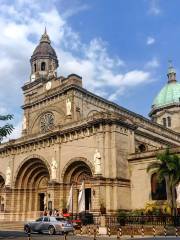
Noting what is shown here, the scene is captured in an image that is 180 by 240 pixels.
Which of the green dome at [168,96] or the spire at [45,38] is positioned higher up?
the spire at [45,38]

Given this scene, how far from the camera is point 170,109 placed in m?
75.1

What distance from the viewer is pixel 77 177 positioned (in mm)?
43938

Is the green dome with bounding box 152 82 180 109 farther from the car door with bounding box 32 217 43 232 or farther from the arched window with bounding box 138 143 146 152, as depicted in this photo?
the car door with bounding box 32 217 43 232

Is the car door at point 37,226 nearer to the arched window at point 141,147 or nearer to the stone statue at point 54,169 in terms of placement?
the stone statue at point 54,169

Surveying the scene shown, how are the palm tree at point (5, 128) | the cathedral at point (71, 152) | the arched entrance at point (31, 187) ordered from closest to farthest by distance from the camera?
the palm tree at point (5, 128) < the cathedral at point (71, 152) < the arched entrance at point (31, 187)

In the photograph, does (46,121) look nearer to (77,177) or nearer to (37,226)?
(77,177)

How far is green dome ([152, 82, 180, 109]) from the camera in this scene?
7581 centimetres

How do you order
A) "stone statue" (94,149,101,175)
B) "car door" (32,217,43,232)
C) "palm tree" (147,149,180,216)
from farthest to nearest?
1. "stone statue" (94,149,101,175)
2. "palm tree" (147,149,180,216)
3. "car door" (32,217,43,232)

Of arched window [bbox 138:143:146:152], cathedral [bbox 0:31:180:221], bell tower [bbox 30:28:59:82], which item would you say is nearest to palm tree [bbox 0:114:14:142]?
cathedral [bbox 0:31:180:221]

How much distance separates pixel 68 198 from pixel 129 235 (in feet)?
56.8

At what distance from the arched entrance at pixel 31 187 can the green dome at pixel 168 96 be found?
36189 millimetres

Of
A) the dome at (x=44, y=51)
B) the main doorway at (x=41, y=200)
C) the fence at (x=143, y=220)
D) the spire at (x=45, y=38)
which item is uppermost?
the spire at (x=45, y=38)

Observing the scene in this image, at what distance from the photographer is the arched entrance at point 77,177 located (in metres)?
42.0

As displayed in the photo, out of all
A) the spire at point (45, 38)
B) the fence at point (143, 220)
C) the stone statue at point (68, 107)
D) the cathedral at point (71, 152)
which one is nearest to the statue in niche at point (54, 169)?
the cathedral at point (71, 152)
